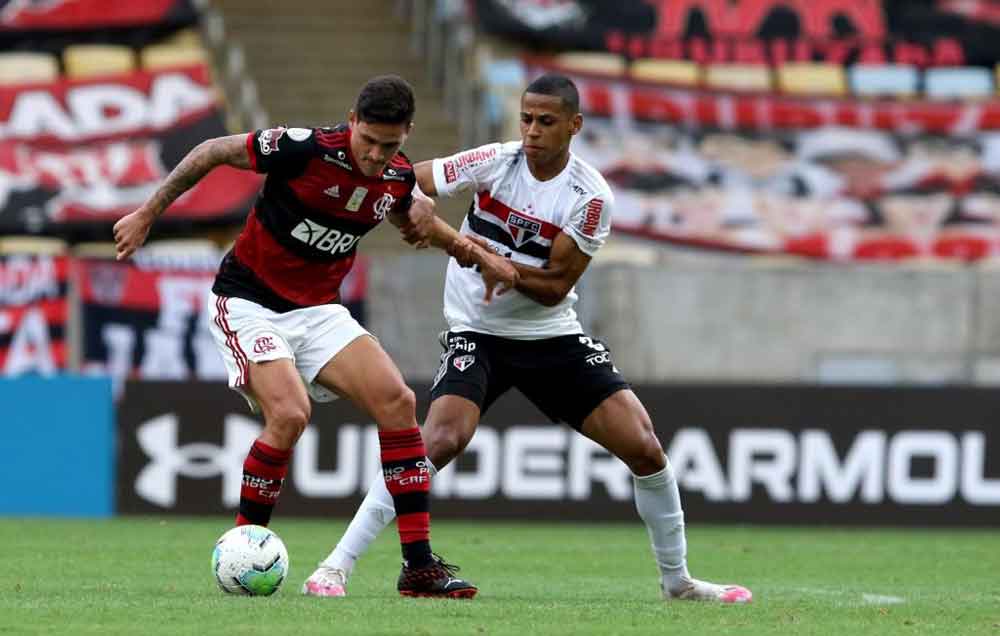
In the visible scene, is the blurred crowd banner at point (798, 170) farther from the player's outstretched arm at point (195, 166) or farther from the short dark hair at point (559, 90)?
the player's outstretched arm at point (195, 166)

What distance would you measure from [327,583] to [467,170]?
1.74 metres

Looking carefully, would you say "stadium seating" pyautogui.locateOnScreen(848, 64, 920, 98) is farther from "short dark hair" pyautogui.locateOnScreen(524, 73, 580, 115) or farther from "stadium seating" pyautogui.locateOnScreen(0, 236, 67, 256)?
"short dark hair" pyautogui.locateOnScreen(524, 73, 580, 115)

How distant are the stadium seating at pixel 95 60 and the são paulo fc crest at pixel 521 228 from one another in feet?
35.9

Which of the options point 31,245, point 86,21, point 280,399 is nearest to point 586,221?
point 280,399

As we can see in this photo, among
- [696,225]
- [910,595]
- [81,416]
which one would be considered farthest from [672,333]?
[910,595]

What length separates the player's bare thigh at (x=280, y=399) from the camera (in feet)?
24.2

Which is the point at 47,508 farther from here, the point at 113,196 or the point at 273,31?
the point at 273,31

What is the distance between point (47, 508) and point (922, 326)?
24.2ft

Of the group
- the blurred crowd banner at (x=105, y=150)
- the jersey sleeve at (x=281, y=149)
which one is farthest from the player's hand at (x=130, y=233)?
the blurred crowd banner at (x=105, y=150)

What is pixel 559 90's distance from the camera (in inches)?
308

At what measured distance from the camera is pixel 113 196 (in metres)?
17.1

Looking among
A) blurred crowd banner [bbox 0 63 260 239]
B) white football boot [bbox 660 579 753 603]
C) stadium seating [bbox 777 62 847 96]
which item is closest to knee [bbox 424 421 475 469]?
white football boot [bbox 660 579 753 603]

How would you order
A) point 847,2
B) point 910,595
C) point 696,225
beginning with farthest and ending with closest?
point 847,2 < point 696,225 < point 910,595

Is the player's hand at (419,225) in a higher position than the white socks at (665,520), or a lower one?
higher
